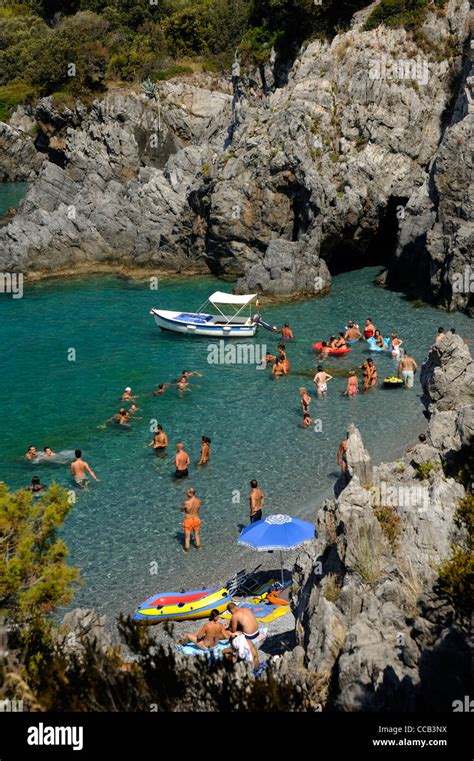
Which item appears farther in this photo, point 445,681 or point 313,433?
point 313,433

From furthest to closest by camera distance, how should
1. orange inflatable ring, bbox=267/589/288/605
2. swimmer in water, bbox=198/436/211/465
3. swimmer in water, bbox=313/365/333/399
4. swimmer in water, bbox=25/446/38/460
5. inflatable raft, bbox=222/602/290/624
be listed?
swimmer in water, bbox=313/365/333/399, swimmer in water, bbox=25/446/38/460, swimmer in water, bbox=198/436/211/465, orange inflatable ring, bbox=267/589/288/605, inflatable raft, bbox=222/602/290/624

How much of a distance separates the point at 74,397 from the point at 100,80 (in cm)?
5859

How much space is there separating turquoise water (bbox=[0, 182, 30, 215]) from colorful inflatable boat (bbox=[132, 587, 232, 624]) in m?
59.6

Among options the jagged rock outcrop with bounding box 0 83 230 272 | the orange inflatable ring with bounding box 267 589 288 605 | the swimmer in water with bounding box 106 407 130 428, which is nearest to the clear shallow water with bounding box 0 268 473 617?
the swimmer in water with bounding box 106 407 130 428

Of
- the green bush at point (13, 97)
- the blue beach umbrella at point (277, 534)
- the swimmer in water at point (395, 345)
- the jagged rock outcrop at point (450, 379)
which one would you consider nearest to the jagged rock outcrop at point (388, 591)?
the blue beach umbrella at point (277, 534)

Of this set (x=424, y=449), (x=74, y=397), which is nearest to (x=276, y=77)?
(x=74, y=397)

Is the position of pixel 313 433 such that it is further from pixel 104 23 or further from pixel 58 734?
pixel 104 23

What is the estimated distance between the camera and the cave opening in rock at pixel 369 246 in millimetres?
47531

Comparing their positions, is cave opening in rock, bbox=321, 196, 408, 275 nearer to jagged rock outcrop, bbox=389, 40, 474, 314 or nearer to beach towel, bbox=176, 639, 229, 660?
jagged rock outcrop, bbox=389, 40, 474, 314

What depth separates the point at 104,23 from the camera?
295 feet

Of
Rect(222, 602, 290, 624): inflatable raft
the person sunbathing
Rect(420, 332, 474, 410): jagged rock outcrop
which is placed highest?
Rect(420, 332, 474, 410): jagged rock outcrop

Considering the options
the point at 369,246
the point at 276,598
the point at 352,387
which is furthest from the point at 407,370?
the point at 369,246

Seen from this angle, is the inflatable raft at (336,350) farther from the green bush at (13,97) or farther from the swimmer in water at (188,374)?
the green bush at (13,97)

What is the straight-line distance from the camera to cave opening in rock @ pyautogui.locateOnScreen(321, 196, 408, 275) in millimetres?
47531
